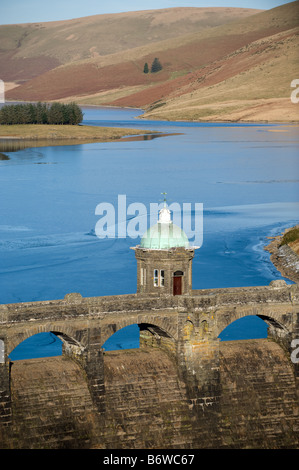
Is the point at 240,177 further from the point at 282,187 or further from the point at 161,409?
the point at 161,409

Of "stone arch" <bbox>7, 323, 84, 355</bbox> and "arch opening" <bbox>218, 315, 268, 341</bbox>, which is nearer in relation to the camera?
"stone arch" <bbox>7, 323, 84, 355</bbox>

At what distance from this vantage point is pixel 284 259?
9188 centimetres

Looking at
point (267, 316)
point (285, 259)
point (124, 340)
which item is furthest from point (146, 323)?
point (285, 259)

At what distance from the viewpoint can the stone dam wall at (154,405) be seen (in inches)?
1695

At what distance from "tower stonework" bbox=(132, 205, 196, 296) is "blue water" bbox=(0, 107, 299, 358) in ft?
57.1

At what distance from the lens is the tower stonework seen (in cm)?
4725

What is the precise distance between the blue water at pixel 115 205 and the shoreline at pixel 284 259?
1.04m

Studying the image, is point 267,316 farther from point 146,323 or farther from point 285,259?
point 285,259

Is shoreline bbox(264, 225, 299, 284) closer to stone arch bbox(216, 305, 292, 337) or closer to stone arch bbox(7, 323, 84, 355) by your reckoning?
stone arch bbox(216, 305, 292, 337)

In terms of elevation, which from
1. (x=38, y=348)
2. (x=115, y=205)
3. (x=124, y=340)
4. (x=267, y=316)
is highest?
(x=115, y=205)

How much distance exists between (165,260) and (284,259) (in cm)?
4678

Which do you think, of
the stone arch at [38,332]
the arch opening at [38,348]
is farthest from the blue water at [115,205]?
the stone arch at [38,332]

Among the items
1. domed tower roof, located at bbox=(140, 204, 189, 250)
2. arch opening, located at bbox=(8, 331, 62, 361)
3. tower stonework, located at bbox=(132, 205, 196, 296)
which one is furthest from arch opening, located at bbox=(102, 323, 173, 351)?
domed tower roof, located at bbox=(140, 204, 189, 250)

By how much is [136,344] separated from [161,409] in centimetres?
1895
